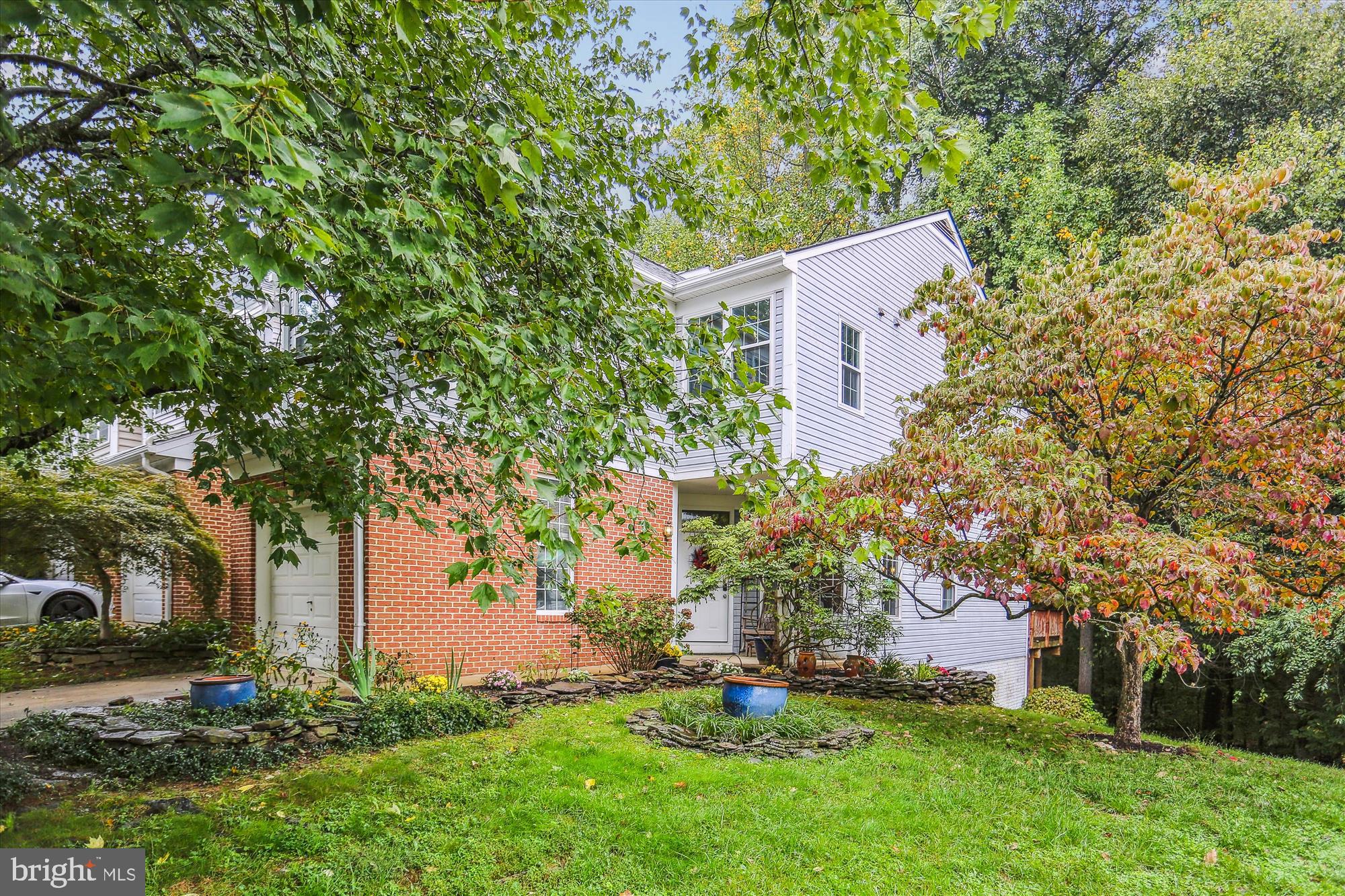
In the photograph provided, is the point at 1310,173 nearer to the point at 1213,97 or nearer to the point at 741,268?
the point at 1213,97

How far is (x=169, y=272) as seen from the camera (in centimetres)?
495

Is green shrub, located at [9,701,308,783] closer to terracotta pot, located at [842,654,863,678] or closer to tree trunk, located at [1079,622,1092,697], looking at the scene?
terracotta pot, located at [842,654,863,678]

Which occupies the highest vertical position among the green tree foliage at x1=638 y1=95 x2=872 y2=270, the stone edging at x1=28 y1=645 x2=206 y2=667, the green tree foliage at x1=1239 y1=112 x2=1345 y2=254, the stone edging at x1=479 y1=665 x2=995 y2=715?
the green tree foliage at x1=638 y1=95 x2=872 y2=270

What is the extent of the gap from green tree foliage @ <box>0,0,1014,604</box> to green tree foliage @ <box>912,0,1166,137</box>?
20.9 m

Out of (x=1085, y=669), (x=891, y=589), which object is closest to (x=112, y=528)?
(x=891, y=589)

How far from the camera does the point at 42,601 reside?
1226cm

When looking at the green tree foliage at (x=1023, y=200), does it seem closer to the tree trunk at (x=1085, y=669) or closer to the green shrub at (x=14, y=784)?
the tree trunk at (x=1085, y=669)

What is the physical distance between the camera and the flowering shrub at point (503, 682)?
328 inches

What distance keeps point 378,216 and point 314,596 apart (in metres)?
8.12

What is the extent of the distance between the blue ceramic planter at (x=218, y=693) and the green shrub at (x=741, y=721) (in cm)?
404

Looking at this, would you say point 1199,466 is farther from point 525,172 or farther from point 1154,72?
point 1154,72

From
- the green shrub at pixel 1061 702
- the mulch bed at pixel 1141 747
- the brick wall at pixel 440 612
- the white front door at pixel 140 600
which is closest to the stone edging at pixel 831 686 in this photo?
the brick wall at pixel 440 612

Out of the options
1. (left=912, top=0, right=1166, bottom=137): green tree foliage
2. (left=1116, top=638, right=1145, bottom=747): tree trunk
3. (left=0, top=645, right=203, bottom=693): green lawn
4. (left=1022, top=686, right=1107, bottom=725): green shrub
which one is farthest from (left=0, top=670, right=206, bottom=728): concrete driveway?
(left=912, top=0, right=1166, bottom=137): green tree foliage

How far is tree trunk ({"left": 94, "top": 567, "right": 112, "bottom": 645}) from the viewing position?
1050cm
